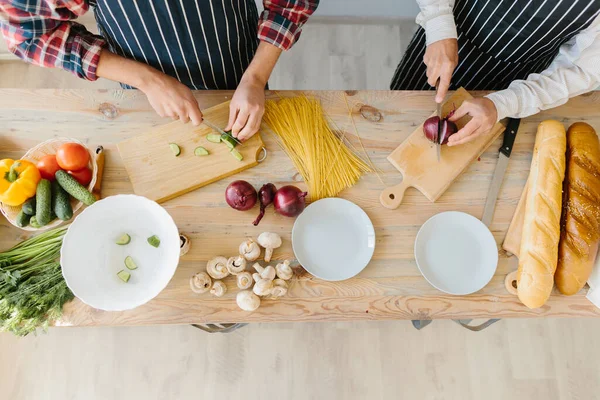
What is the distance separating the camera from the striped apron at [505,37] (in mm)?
1115

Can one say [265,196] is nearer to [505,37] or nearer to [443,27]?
[443,27]

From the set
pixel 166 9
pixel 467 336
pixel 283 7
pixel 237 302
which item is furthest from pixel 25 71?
pixel 467 336

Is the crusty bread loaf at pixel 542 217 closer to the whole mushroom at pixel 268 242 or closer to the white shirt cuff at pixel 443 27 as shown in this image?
the white shirt cuff at pixel 443 27

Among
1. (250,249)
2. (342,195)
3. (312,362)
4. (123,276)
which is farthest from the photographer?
(312,362)

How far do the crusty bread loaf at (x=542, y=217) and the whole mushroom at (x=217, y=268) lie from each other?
2.74 feet

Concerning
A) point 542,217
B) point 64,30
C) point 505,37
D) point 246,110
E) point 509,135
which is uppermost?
point 64,30

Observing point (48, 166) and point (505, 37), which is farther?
point (505, 37)

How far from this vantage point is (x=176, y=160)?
1.24 m

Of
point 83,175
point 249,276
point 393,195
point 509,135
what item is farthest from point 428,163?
point 83,175

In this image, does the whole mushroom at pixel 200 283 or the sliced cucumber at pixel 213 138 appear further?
the sliced cucumber at pixel 213 138

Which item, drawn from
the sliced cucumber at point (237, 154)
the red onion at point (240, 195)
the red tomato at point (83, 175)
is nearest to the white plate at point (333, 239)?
the red onion at point (240, 195)

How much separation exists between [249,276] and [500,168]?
842 mm

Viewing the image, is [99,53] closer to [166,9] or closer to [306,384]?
[166,9]

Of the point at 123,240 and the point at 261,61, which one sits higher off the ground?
the point at 261,61
